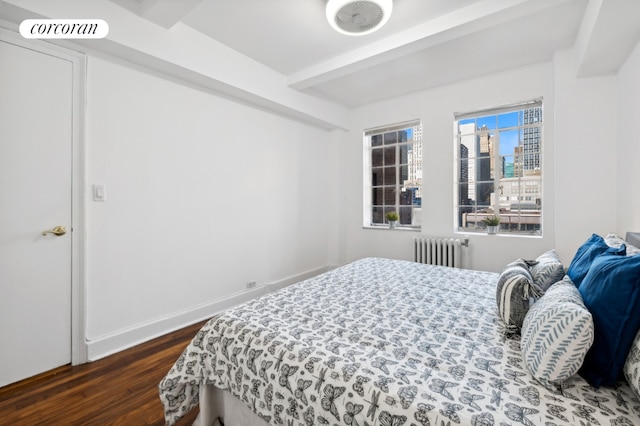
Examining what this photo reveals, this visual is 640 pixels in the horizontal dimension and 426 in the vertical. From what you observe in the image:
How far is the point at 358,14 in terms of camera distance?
207cm

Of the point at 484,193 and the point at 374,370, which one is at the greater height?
the point at 484,193

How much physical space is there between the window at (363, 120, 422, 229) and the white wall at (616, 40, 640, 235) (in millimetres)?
1929

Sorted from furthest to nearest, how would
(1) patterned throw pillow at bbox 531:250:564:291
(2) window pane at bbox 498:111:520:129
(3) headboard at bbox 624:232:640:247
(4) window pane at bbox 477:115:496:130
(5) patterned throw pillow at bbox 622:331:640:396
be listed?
(4) window pane at bbox 477:115:496:130 → (2) window pane at bbox 498:111:520:129 → (3) headboard at bbox 624:232:640:247 → (1) patterned throw pillow at bbox 531:250:564:291 → (5) patterned throw pillow at bbox 622:331:640:396

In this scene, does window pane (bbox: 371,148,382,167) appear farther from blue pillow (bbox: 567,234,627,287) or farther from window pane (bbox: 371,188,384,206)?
blue pillow (bbox: 567,234,627,287)

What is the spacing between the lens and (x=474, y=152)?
3.65m

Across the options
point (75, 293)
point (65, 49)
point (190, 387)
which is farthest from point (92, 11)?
point (190, 387)

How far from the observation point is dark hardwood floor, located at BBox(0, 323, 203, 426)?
1.58 metres

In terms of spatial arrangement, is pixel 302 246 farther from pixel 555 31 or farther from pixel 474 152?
pixel 555 31

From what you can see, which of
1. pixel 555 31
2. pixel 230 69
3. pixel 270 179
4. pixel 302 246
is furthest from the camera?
pixel 302 246

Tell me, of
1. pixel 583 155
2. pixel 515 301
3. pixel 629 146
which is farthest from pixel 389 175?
pixel 515 301

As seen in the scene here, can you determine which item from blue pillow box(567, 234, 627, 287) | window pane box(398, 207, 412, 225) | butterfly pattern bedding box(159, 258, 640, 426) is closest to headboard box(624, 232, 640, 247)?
blue pillow box(567, 234, 627, 287)

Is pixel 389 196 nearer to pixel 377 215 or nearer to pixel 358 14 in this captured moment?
pixel 377 215

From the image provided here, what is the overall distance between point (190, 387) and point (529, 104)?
411 cm

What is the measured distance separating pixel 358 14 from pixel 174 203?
2.22 meters
